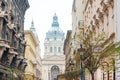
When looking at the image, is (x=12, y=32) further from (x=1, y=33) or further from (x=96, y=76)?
(x=96, y=76)

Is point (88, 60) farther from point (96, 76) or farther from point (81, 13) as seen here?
point (81, 13)

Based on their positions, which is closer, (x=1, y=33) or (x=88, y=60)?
(x=88, y=60)

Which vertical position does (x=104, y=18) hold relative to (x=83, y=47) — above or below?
above

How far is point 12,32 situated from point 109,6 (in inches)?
915

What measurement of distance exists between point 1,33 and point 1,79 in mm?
4903

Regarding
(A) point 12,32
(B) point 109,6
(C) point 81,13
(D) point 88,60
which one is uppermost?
(C) point 81,13

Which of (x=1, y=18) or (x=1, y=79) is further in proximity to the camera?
(x=1, y=79)

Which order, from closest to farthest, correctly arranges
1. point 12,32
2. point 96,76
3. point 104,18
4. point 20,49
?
1. point 104,18
2. point 96,76
3. point 12,32
4. point 20,49

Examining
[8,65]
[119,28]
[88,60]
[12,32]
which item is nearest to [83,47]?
[88,60]

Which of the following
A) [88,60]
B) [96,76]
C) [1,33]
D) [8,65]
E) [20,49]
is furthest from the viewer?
[20,49]

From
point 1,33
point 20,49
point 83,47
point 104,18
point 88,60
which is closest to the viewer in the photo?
point 88,60

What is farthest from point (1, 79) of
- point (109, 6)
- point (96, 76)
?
A: point (109, 6)

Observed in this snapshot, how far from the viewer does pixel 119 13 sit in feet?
73.7

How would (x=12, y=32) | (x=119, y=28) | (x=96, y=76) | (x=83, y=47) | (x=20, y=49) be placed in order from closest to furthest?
(x=119, y=28) → (x=83, y=47) → (x=96, y=76) → (x=12, y=32) → (x=20, y=49)
